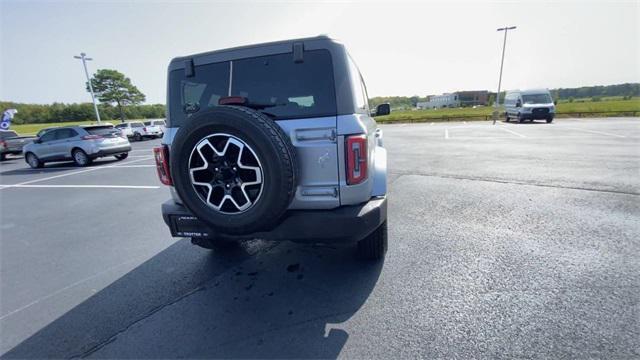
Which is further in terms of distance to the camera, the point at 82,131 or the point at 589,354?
the point at 82,131

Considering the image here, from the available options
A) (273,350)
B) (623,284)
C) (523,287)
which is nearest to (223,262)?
(273,350)

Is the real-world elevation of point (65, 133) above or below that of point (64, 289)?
above

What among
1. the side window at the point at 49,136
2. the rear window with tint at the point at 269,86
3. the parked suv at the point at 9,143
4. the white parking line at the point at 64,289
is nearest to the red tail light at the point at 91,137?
the side window at the point at 49,136

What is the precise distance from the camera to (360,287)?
259cm

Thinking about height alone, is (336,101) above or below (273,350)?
above

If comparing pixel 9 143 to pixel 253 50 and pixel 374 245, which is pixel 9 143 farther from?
pixel 374 245

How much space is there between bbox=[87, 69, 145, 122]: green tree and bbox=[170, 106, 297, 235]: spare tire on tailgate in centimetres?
5438

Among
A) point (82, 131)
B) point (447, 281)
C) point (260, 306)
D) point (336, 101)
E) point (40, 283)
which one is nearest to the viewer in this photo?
point (336, 101)

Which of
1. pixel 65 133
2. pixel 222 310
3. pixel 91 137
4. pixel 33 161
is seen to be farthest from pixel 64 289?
pixel 33 161

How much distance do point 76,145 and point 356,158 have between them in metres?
13.5

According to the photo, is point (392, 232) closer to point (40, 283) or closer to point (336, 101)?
point (336, 101)

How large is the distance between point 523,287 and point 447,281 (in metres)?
0.63

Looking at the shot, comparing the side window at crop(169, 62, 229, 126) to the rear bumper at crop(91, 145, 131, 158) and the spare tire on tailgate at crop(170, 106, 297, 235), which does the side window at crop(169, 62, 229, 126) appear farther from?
the rear bumper at crop(91, 145, 131, 158)

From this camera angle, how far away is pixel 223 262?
128 inches
